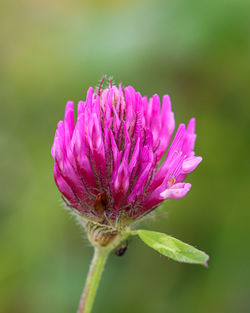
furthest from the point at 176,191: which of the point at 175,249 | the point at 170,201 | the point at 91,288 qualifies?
the point at 170,201

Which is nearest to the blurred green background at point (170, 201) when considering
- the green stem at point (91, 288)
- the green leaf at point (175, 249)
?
the green stem at point (91, 288)

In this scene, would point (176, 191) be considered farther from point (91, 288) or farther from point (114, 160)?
point (91, 288)

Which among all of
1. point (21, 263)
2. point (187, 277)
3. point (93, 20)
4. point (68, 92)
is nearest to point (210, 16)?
point (93, 20)

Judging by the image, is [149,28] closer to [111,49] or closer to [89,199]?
[111,49]

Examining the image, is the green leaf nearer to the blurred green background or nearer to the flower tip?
the flower tip

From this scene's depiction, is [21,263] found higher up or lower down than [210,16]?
lower down

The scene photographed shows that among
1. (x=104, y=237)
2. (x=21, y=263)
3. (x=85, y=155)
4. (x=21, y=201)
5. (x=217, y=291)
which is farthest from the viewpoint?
(x=21, y=201)

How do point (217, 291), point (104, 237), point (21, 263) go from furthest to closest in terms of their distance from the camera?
point (21, 263)
point (217, 291)
point (104, 237)
